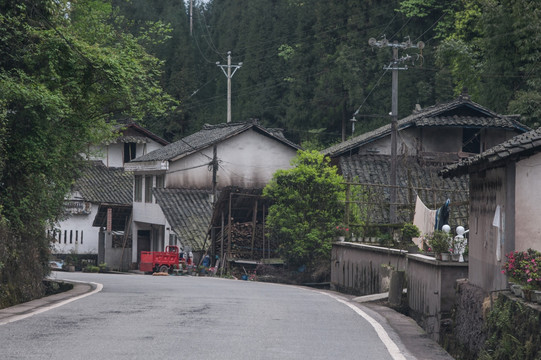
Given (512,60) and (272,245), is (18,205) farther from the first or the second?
(512,60)

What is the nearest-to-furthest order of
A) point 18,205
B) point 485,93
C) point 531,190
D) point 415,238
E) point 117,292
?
point 531,190, point 18,205, point 117,292, point 415,238, point 485,93

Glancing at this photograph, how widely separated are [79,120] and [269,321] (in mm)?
9029

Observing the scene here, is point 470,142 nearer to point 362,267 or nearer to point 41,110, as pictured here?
point 362,267

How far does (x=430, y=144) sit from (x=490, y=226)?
26.7 metres

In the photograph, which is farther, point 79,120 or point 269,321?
point 79,120

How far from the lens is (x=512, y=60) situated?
40594 millimetres

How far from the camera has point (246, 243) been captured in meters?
38.5

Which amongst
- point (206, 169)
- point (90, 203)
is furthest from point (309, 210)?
point (90, 203)

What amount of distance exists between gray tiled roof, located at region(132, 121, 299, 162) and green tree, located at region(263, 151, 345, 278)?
38.9 feet

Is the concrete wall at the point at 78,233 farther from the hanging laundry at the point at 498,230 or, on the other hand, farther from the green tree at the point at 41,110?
the hanging laundry at the point at 498,230

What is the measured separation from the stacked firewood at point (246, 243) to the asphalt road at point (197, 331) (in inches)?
856

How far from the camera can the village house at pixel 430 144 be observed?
37.6 metres

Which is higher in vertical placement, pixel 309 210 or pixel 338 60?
pixel 338 60

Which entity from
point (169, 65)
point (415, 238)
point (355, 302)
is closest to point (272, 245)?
point (415, 238)
